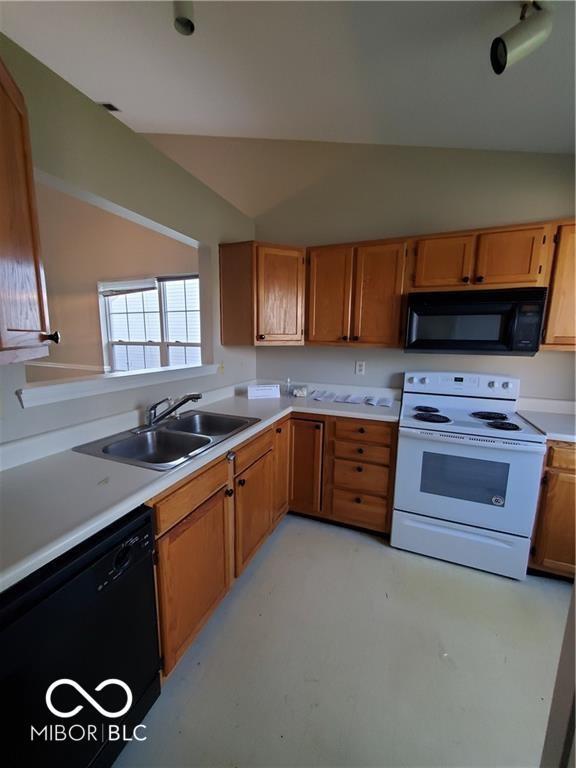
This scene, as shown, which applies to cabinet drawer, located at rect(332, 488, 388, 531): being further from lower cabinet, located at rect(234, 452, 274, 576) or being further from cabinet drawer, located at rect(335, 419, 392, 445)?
lower cabinet, located at rect(234, 452, 274, 576)

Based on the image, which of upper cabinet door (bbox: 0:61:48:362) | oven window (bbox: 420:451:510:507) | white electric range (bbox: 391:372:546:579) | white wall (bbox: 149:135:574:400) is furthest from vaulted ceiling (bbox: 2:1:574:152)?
oven window (bbox: 420:451:510:507)

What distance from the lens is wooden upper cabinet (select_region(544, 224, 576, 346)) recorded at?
185 centimetres

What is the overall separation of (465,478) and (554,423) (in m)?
0.65

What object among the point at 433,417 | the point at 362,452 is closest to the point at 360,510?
the point at 362,452

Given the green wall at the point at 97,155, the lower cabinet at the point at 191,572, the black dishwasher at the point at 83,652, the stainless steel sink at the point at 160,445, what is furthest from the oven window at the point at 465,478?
the green wall at the point at 97,155

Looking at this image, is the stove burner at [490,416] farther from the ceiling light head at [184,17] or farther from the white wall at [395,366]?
the ceiling light head at [184,17]

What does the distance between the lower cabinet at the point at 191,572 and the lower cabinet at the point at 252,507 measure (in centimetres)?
11

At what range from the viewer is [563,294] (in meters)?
1.89

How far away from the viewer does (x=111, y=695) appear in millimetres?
1011

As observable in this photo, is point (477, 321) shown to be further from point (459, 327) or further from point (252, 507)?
point (252, 507)

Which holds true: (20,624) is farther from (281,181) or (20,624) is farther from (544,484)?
(281,181)

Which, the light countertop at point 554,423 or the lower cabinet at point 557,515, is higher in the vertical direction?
the light countertop at point 554,423

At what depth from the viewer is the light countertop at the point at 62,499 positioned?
0.78 meters

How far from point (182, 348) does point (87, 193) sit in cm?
233
